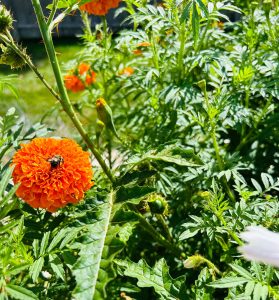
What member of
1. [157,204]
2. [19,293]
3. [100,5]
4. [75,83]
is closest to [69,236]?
[19,293]

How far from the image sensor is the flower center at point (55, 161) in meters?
1.22

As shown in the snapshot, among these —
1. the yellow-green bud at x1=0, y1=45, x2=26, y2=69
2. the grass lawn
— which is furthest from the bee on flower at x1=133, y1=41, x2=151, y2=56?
the grass lawn

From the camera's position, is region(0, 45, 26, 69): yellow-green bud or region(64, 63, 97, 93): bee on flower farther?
region(64, 63, 97, 93): bee on flower

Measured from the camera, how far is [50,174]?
1.22 meters

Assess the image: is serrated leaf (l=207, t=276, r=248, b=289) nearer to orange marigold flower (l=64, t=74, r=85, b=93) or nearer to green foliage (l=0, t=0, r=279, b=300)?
green foliage (l=0, t=0, r=279, b=300)

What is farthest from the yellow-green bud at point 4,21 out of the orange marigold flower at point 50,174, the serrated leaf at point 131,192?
the serrated leaf at point 131,192

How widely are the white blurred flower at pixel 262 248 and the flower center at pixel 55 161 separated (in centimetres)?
73

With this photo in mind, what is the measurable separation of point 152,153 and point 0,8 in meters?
0.54

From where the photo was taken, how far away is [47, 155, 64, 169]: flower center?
1.22 meters

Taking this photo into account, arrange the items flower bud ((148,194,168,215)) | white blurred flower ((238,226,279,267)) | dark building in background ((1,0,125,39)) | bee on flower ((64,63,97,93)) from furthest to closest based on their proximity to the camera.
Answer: dark building in background ((1,0,125,39)) → bee on flower ((64,63,97,93)) → flower bud ((148,194,168,215)) → white blurred flower ((238,226,279,267))

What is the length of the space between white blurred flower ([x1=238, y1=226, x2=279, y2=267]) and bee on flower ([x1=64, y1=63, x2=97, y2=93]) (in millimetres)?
1680

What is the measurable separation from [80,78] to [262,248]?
1811mm

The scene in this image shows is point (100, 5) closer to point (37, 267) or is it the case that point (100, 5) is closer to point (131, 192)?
point (131, 192)

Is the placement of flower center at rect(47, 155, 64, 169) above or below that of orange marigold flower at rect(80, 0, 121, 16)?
below
